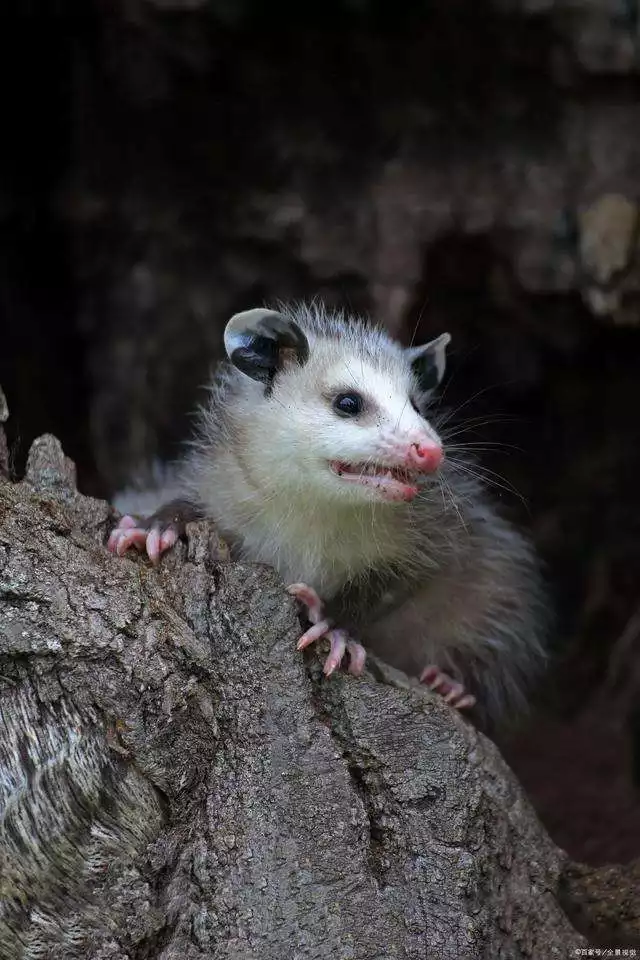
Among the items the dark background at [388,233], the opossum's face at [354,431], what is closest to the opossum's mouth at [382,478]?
the opossum's face at [354,431]

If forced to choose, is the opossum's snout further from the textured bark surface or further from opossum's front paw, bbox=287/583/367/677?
the textured bark surface

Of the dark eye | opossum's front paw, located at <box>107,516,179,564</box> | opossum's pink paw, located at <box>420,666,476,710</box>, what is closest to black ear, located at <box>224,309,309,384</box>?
the dark eye

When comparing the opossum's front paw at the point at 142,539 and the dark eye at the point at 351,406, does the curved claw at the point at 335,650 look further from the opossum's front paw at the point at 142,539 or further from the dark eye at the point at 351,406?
the dark eye at the point at 351,406

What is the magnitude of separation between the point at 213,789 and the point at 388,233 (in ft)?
6.95

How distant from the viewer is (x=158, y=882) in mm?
1732

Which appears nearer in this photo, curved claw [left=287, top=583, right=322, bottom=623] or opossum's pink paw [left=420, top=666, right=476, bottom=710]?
curved claw [left=287, top=583, right=322, bottom=623]

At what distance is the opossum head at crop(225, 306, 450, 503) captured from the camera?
2.24 m

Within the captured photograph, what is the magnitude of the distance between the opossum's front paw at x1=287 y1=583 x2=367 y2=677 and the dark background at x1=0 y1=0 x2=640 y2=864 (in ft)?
3.27

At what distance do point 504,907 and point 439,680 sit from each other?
87 centimetres

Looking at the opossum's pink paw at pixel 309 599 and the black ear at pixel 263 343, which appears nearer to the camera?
the opossum's pink paw at pixel 309 599

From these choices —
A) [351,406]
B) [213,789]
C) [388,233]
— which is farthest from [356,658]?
[388,233]

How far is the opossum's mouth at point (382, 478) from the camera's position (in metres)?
2.22

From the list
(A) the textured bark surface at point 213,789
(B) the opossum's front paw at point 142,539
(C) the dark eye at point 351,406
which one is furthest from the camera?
(C) the dark eye at point 351,406

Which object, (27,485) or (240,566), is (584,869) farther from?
(27,485)
